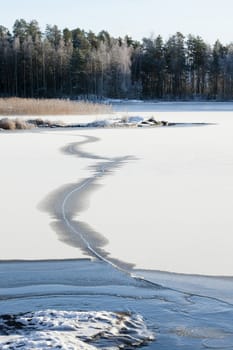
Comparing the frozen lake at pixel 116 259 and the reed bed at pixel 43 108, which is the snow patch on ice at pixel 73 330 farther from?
the reed bed at pixel 43 108

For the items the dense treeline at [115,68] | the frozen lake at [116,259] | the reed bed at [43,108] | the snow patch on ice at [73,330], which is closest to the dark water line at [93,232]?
the frozen lake at [116,259]

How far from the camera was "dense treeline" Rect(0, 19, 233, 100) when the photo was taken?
67.6m

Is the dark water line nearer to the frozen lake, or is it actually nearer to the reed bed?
the frozen lake

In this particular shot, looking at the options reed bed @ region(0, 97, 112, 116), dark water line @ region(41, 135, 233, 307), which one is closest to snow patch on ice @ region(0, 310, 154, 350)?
dark water line @ region(41, 135, 233, 307)

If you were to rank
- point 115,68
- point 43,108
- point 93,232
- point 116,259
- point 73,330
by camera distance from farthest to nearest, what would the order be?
point 115,68, point 43,108, point 93,232, point 116,259, point 73,330

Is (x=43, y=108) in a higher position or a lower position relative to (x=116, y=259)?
higher

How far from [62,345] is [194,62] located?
73.7 meters

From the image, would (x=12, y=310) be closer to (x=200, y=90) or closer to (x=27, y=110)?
(x=27, y=110)

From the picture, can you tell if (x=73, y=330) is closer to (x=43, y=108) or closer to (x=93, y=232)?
(x=93, y=232)

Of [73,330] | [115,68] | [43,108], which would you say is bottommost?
[73,330]

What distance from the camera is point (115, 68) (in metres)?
68.0

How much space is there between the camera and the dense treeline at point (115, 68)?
67.6 m

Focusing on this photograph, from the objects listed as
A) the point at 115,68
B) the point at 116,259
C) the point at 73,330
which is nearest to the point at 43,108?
the point at 116,259

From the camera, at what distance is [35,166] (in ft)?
36.5
